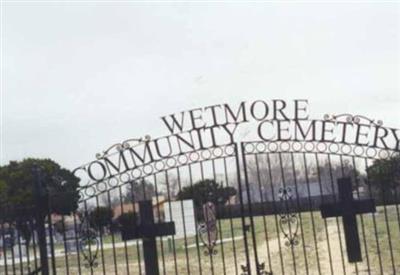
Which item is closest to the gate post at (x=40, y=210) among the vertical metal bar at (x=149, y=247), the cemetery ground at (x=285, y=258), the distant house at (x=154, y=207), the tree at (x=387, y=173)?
the distant house at (x=154, y=207)

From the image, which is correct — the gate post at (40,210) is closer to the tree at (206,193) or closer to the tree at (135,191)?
the tree at (135,191)

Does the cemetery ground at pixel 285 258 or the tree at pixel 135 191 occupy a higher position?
the tree at pixel 135 191

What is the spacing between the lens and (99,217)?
7.42 metres

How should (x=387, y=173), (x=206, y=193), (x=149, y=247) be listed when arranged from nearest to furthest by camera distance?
(x=149, y=247), (x=387, y=173), (x=206, y=193)

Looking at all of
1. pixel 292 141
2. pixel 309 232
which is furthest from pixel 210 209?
pixel 309 232

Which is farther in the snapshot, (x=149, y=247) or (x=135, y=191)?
(x=135, y=191)

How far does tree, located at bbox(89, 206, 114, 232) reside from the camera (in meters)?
7.37

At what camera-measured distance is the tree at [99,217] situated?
24.2 feet

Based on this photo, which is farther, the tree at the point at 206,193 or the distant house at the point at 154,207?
the tree at the point at 206,193

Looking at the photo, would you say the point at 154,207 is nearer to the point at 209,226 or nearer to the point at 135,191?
the point at 135,191

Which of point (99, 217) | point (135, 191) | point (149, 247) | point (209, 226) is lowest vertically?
point (149, 247)

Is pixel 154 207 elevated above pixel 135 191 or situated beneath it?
situated beneath

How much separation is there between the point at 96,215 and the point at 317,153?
2.95 metres

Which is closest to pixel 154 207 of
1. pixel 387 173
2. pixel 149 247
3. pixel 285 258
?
pixel 285 258
